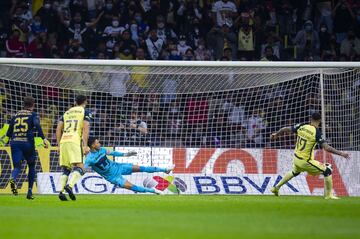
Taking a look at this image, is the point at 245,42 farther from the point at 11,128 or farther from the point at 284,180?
the point at 11,128

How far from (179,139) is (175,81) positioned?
1.46 metres

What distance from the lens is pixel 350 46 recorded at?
28094mm

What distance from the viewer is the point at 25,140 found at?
1908 cm

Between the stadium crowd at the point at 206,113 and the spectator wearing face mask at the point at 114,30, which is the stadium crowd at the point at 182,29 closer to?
the spectator wearing face mask at the point at 114,30

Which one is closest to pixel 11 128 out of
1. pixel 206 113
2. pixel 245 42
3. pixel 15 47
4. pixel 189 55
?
pixel 206 113

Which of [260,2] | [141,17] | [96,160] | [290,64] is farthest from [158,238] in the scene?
[260,2]

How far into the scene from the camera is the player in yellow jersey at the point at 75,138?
59.3 ft

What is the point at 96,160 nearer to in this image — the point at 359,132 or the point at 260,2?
the point at 359,132

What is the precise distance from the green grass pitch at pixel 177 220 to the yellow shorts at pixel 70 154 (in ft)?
5.82

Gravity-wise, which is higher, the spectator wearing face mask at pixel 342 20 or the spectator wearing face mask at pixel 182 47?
the spectator wearing face mask at pixel 342 20

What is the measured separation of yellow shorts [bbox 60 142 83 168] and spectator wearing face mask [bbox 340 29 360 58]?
12.2 metres

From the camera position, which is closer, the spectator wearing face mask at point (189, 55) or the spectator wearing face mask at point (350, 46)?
the spectator wearing face mask at point (189, 55)

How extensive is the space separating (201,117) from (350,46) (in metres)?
7.32

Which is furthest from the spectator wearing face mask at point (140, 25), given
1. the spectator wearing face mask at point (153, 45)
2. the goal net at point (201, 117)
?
the goal net at point (201, 117)
